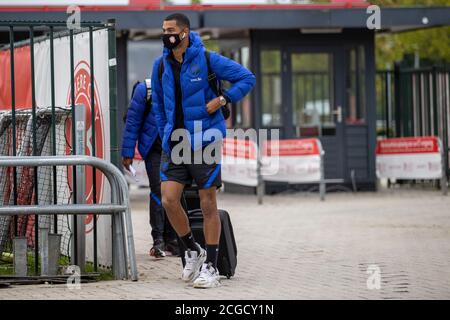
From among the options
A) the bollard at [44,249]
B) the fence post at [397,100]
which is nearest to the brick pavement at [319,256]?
the bollard at [44,249]

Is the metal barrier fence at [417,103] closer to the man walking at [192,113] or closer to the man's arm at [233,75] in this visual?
the man's arm at [233,75]

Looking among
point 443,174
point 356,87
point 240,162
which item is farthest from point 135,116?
point 356,87

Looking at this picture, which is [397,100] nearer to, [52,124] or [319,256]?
[319,256]

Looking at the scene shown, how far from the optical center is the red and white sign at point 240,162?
718 inches

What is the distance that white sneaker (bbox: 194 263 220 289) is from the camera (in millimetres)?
8414

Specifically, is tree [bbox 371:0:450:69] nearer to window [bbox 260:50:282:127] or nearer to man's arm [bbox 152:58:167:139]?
window [bbox 260:50:282:127]

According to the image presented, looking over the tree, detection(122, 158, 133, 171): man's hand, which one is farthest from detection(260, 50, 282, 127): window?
detection(122, 158, 133, 171): man's hand

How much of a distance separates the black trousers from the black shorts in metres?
2.01

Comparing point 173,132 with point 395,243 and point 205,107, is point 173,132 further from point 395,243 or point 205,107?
point 395,243

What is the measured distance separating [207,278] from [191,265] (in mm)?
358

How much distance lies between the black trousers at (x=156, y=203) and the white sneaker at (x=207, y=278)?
90.7 inches

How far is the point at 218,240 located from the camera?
28.5ft

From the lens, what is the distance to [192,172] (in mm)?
8625

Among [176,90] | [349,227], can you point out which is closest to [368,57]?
[349,227]
